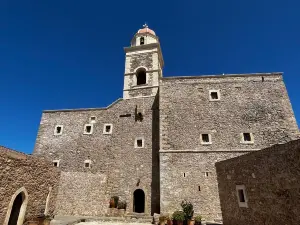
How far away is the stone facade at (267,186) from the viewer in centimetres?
544

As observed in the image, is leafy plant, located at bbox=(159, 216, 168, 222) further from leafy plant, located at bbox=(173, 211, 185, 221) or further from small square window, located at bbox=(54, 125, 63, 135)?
small square window, located at bbox=(54, 125, 63, 135)

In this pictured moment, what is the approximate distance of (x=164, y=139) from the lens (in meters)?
14.1

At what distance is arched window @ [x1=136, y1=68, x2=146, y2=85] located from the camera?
788 inches

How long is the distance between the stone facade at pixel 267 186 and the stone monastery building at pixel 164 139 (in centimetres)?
463

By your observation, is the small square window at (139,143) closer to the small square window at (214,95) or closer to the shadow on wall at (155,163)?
the shadow on wall at (155,163)

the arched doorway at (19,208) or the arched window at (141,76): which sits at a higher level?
the arched window at (141,76)

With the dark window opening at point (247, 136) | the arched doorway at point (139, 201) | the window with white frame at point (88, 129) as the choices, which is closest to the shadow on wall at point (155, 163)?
the arched doorway at point (139, 201)

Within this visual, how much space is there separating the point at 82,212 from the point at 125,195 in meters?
3.15

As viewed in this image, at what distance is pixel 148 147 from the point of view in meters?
15.5

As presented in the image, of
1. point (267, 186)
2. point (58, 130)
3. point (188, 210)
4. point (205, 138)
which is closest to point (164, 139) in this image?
point (205, 138)

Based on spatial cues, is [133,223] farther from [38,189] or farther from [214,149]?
[214,149]

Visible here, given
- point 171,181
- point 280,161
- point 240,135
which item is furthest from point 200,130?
point 280,161

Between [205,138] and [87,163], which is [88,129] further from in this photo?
[205,138]

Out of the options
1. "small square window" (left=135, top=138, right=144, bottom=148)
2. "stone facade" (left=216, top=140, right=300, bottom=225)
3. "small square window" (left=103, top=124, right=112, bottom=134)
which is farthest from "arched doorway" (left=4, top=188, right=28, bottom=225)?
"small square window" (left=103, top=124, right=112, bottom=134)
